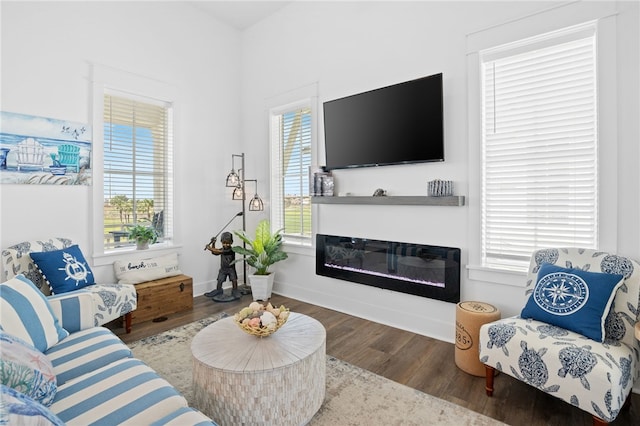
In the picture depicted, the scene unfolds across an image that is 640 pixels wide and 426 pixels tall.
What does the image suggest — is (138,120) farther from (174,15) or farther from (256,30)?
(256,30)

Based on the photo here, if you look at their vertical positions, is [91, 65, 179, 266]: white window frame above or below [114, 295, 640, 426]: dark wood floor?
above

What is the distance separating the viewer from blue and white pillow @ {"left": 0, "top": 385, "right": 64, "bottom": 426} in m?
0.81

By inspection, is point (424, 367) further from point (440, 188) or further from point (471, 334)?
point (440, 188)

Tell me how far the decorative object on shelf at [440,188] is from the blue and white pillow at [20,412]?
109 inches

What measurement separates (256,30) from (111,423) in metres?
4.79

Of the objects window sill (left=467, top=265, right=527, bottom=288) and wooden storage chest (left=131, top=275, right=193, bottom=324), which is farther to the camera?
wooden storage chest (left=131, top=275, right=193, bottom=324)

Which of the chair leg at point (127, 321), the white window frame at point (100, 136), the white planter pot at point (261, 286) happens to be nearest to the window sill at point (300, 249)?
the white planter pot at point (261, 286)

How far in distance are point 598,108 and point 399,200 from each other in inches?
61.8

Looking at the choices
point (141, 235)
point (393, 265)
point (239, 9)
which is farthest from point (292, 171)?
point (239, 9)

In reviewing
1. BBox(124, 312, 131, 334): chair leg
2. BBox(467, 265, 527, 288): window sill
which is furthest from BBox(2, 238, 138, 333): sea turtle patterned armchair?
BBox(467, 265, 527, 288): window sill

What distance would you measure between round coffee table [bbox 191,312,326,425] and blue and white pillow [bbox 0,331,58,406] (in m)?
0.61

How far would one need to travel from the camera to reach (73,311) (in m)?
2.32

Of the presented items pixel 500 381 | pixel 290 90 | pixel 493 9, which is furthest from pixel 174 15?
pixel 500 381

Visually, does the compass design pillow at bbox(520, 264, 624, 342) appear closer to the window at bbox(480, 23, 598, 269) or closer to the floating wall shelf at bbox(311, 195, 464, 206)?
the window at bbox(480, 23, 598, 269)
